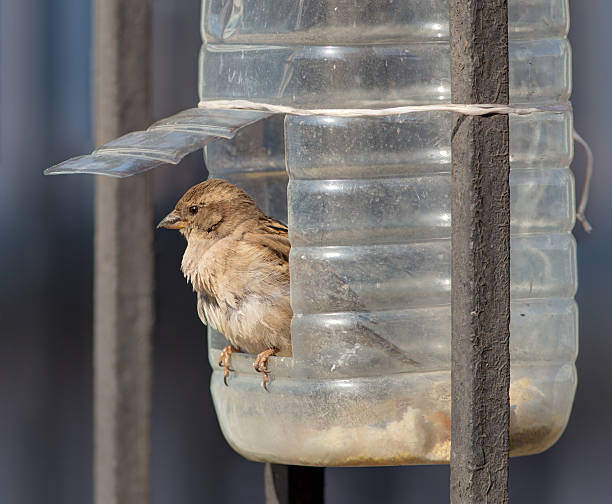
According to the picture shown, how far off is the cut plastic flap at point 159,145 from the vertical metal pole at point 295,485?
1.08 metres

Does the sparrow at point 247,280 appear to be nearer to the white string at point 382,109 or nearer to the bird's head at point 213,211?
the bird's head at point 213,211

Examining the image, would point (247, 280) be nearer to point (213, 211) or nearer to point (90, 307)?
point (213, 211)

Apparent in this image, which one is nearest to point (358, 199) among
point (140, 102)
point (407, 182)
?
point (407, 182)

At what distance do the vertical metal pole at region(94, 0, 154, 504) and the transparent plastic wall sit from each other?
710mm

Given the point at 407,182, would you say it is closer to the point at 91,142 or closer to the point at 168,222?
the point at 168,222

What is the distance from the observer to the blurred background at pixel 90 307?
19.5 ft

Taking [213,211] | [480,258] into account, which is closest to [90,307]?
[213,211]

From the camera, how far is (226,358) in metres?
3.03

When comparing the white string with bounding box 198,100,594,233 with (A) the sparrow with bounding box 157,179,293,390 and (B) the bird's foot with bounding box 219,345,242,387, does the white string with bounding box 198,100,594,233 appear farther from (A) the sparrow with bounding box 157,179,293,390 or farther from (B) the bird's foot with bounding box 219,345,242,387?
(B) the bird's foot with bounding box 219,345,242,387

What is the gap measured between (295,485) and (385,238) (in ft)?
2.73

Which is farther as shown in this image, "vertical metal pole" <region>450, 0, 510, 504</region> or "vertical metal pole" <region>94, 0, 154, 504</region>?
"vertical metal pole" <region>94, 0, 154, 504</region>

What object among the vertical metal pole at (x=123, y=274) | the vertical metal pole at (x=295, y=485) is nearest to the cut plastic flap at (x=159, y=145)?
the vertical metal pole at (x=123, y=274)

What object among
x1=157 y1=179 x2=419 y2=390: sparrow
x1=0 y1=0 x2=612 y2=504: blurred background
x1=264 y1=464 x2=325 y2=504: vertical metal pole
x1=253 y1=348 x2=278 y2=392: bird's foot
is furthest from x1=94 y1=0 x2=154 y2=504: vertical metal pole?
x1=0 y1=0 x2=612 y2=504: blurred background

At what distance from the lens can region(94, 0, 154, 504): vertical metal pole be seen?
3.54 metres
